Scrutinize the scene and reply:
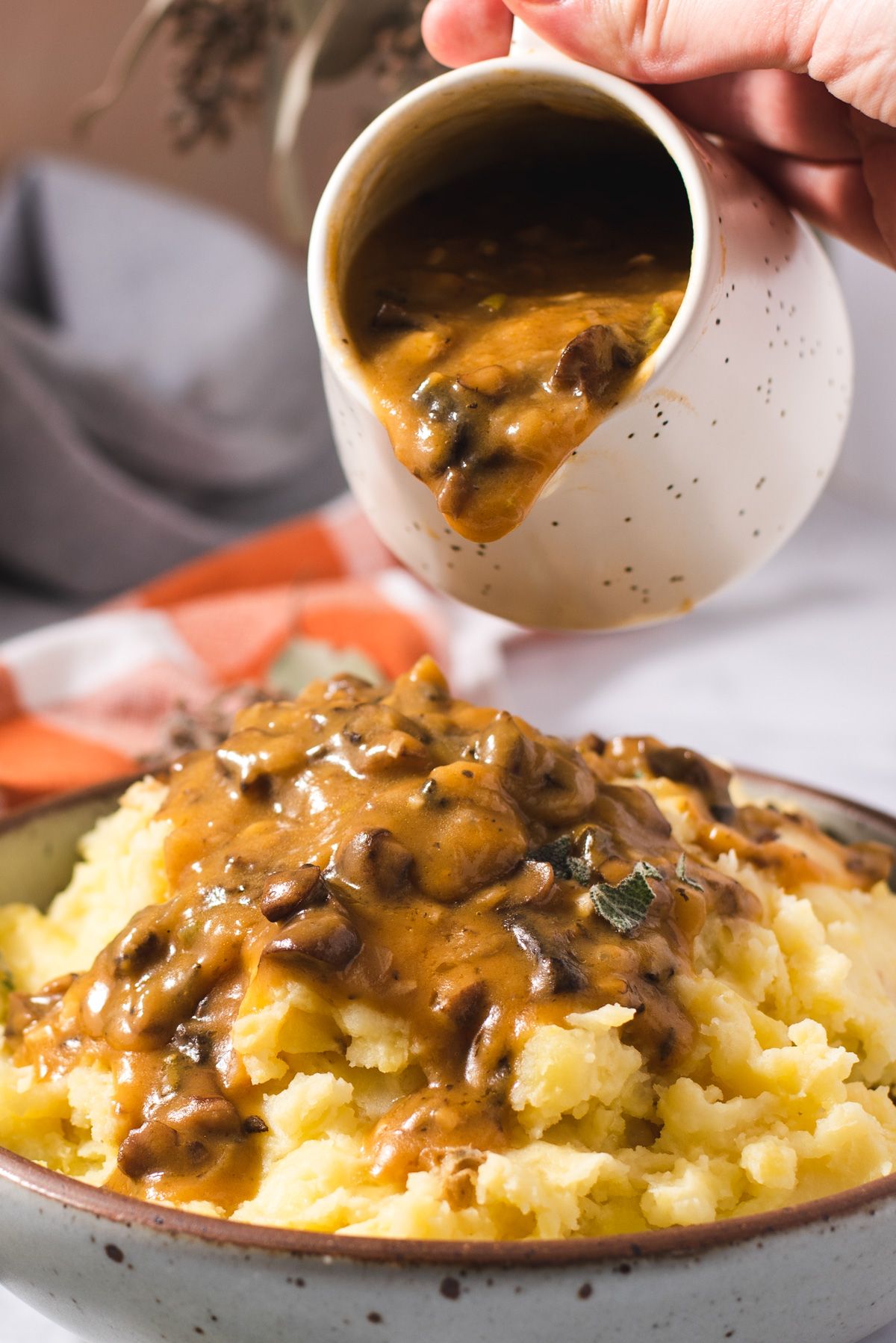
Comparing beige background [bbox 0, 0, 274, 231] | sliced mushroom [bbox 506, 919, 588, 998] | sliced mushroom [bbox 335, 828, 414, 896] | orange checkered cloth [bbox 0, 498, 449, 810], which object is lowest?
beige background [bbox 0, 0, 274, 231]

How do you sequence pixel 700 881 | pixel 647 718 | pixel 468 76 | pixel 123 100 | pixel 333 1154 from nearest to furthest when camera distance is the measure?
pixel 333 1154, pixel 700 881, pixel 468 76, pixel 647 718, pixel 123 100

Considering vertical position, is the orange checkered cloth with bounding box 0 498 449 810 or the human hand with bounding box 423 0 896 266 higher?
the human hand with bounding box 423 0 896 266

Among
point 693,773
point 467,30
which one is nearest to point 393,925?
point 693,773

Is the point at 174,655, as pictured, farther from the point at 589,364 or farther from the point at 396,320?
the point at 589,364

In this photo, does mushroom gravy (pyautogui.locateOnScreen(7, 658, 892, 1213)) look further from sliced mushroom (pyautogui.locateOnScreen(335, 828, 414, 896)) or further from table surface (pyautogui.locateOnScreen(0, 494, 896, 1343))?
table surface (pyautogui.locateOnScreen(0, 494, 896, 1343))

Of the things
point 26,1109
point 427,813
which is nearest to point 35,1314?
point 26,1109

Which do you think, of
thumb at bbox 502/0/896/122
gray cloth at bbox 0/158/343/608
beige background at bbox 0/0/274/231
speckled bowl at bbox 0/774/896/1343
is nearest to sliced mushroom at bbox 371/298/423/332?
thumb at bbox 502/0/896/122

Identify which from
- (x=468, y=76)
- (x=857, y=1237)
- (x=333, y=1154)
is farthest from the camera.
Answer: (x=468, y=76)

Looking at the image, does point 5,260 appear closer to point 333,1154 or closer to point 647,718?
point 647,718
